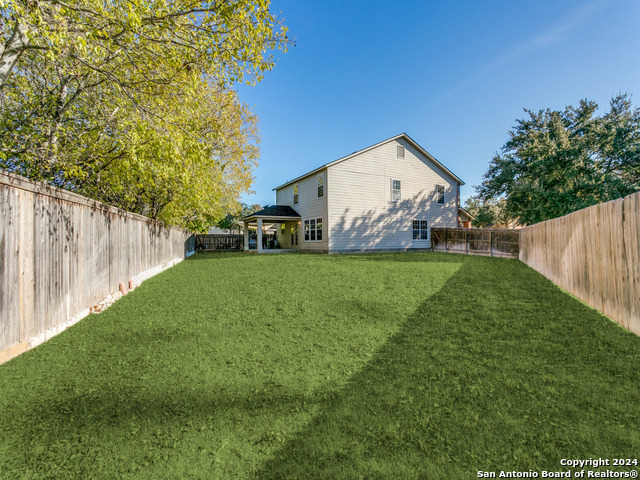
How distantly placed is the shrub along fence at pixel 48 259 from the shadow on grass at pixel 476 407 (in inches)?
136

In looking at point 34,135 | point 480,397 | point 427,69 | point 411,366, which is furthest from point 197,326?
point 427,69

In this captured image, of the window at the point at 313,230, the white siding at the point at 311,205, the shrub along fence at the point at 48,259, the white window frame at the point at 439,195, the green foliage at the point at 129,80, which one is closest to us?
the shrub along fence at the point at 48,259

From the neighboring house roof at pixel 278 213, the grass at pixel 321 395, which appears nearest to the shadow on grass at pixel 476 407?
the grass at pixel 321 395

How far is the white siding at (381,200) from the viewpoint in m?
18.5

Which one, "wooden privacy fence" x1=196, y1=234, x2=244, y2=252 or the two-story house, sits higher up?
the two-story house

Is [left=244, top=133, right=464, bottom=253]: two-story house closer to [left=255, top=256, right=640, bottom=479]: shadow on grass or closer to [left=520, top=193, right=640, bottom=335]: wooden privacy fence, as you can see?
[left=520, top=193, right=640, bottom=335]: wooden privacy fence

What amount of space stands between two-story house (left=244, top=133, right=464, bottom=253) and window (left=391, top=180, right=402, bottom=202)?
4cm

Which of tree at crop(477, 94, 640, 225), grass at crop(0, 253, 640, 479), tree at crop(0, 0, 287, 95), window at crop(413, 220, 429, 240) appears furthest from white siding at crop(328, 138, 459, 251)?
grass at crop(0, 253, 640, 479)

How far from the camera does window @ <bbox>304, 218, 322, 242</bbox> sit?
1923 cm

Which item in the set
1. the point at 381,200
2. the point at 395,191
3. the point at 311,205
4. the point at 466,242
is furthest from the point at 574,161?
the point at 311,205

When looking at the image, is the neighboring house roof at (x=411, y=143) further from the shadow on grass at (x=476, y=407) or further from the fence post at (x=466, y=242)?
the shadow on grass at (x=476, y=407)

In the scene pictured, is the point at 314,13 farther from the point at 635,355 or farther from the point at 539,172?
the point at 539,172

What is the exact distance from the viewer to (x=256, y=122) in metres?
19.6
